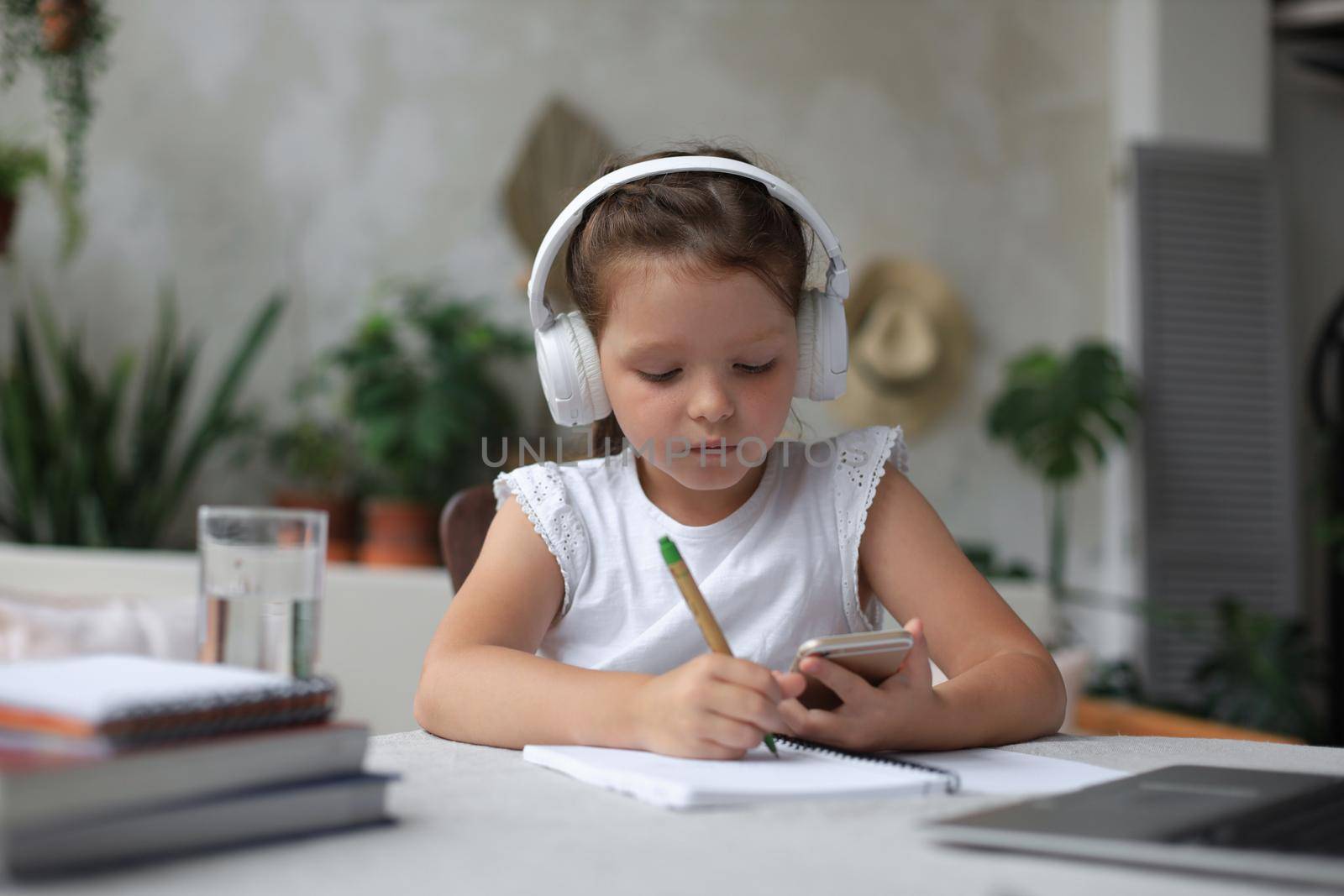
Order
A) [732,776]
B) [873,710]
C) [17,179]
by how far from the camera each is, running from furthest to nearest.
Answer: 1. [17,179]
2. [873,710]
3. [732,776]

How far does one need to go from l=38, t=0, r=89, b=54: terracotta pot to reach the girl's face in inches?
100

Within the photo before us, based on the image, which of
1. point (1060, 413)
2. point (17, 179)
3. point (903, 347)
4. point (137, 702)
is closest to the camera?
point (137, 702)

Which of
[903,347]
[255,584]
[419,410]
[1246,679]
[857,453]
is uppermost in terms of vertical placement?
[903,347]

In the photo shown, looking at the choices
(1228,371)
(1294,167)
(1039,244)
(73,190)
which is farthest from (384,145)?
(1294,167)

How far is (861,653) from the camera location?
87cm

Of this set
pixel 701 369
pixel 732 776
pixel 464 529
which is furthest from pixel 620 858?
pixel 464 529

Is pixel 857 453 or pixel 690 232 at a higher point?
pixel 690 232

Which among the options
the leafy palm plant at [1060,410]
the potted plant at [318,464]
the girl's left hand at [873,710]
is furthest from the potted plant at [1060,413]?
the girl's left hand at [873,710]

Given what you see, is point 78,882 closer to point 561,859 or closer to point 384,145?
point 561,859

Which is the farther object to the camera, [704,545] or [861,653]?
[704,545]

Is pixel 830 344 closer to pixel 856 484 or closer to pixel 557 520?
pixel 856 484

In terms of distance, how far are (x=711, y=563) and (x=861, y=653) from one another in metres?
0.44

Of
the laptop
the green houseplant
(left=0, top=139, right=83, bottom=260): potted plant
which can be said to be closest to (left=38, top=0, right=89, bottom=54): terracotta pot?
(left=0, top=139, right=83, bottom=260): potted plant

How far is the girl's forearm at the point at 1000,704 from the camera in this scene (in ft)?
3.04
